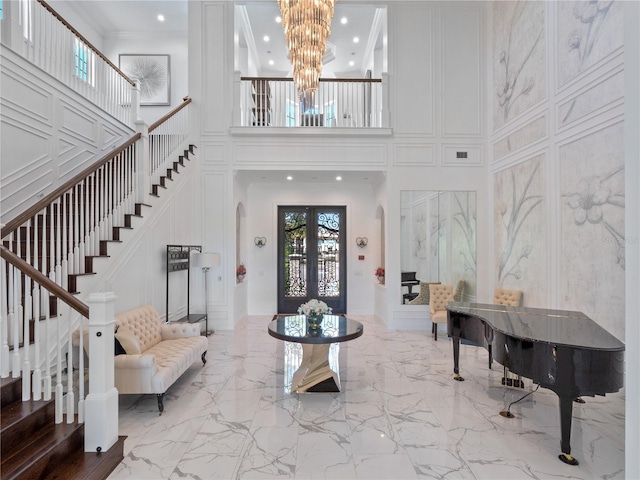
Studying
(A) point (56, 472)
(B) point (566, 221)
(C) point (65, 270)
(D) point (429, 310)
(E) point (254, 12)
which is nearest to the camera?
(A) point (56, 472)

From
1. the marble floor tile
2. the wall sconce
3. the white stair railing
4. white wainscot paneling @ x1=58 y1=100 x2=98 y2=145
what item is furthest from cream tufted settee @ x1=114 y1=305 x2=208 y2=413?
the wall sconce

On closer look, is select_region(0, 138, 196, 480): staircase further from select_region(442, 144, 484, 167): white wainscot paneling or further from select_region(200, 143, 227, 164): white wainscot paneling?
select_region(442, 144, 484, 167): white wainscot paneling

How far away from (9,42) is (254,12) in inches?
200

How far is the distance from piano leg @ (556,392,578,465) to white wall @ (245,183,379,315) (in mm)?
5559

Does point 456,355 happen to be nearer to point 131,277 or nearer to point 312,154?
point 131,277

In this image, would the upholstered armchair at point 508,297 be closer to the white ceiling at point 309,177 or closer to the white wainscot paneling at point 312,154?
the white ceiling at point 309,177

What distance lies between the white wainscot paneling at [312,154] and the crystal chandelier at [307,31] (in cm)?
259

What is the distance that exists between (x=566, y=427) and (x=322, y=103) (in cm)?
622

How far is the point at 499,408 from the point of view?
340 centimetres

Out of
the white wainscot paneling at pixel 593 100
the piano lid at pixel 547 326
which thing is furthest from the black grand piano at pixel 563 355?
the white wainscot paneling at pixel 593 100

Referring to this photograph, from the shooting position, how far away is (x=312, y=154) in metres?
6.68

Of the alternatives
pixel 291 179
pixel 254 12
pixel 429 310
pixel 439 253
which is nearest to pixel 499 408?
pixel 429 310

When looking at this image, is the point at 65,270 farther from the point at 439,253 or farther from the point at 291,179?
the point at 439,253

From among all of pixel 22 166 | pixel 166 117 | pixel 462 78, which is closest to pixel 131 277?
pixel 22 166
